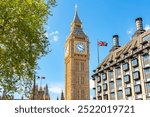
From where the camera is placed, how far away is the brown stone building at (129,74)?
6017cm

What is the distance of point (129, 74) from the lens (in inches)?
2576

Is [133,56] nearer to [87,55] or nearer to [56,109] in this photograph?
[56,109]

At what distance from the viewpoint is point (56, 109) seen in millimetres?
6316

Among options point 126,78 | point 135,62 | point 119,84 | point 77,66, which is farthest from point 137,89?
point 77,66

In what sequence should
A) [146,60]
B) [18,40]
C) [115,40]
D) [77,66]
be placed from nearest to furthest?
[18,40] → [146,60] → [115,40] → [77,66]

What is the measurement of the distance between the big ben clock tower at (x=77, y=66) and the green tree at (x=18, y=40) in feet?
349

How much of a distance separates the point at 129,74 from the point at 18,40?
4971 centimetres

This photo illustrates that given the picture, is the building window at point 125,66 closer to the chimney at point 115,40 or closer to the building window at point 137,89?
the building window at point 137,89

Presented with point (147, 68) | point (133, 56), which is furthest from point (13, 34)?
point (133, 56)

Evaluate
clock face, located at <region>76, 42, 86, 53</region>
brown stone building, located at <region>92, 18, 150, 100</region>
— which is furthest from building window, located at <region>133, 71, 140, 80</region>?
clock face, located at <region>76, 42, 86, 53</region>

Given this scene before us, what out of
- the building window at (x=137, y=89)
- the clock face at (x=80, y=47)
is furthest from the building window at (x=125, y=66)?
the clock face at (x=80, y=47)

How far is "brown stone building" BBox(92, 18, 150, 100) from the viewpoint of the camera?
60175 mm

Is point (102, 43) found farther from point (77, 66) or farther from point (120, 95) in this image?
point (77, 66)

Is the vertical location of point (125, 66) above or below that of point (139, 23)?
below
